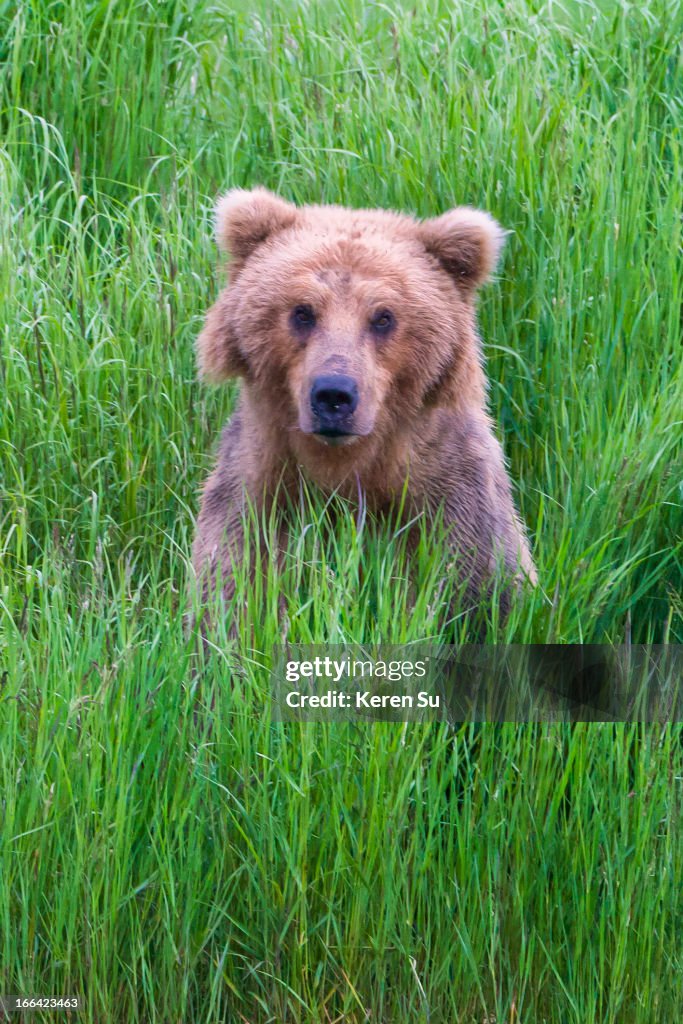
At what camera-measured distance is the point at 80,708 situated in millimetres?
3162

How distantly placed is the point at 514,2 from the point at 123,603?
3335 millimetres

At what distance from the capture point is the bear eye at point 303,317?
388 cm

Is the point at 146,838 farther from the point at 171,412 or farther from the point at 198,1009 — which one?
the point at 171,412

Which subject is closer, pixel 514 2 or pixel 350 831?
pixel 350 831

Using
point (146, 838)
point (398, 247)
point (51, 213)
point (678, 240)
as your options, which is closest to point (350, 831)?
point (146, 838)

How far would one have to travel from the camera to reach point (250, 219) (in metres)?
4.10

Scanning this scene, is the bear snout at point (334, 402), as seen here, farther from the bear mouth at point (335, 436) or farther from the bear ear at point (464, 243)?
the bear ear at point (464, 243)

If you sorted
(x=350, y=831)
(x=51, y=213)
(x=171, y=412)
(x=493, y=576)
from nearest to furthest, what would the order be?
1. (x=350, y=831)
2. (x=493, y=576)
3. (x=171, y=412)
4. (x=51, y=213)

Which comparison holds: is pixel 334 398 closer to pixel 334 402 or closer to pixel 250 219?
pixel 334 402

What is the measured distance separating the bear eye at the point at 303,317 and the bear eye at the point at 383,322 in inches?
6.2

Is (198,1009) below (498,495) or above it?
below

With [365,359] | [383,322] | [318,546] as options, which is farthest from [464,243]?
[318,546]

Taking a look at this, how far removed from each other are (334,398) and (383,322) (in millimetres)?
358

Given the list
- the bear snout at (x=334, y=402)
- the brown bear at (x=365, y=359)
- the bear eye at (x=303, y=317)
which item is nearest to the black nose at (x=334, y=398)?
the bear snout at (x=334, y=402)
